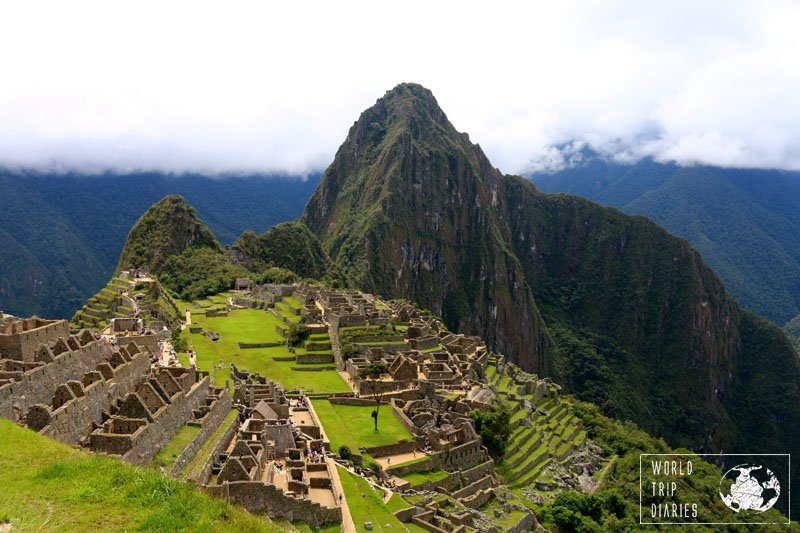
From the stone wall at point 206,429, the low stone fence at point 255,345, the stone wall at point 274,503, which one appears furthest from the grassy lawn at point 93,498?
the low stone fence at point 255,345

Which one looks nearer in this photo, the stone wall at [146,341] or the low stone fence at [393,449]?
the low stone fence at [393,449]

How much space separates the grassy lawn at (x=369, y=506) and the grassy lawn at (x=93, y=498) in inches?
357

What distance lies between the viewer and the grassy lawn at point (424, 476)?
29.9 meters

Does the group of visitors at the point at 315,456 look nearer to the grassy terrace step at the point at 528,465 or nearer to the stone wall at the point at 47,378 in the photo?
the stone wall at the point at 47,378

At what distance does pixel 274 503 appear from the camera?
19.0 metres

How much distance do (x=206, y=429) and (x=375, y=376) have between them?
18.3 metres

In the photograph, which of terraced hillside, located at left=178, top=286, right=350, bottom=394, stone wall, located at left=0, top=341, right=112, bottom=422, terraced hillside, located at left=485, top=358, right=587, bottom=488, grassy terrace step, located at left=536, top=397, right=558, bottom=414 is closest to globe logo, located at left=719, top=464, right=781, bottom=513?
terraced hillside, located at left=485, top=358, right=587, bottom=488

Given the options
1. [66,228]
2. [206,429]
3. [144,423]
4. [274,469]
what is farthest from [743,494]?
[66,228]

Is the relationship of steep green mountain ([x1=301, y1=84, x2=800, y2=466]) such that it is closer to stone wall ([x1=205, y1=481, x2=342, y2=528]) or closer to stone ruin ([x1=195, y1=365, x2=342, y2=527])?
stone ruin ([x1=195, y1=365, x2=342, y2=527])

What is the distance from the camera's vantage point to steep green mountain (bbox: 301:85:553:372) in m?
156

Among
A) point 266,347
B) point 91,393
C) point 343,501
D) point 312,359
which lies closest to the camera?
point 91,393

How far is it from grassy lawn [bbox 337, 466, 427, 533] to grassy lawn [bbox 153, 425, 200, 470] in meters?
6.17

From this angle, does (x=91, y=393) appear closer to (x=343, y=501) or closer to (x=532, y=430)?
(x=343, y=501)

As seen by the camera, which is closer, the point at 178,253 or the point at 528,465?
the point at 528,465
